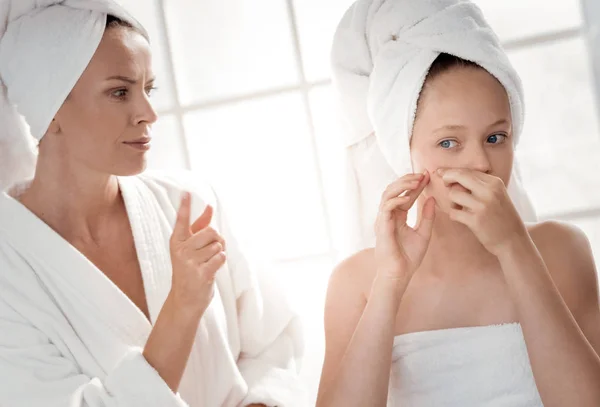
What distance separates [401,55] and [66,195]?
0.68 m

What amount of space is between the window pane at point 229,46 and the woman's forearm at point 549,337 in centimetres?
81

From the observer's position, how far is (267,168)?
1.84 m

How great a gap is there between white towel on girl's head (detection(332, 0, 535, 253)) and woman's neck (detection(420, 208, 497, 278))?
134mm

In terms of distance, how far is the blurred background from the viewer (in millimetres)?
1699

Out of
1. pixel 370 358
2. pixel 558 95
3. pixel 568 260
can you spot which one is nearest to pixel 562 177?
pixel 558 95

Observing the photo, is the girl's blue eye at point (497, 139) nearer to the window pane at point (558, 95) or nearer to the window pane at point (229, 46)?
the window pane at point (558, 95)

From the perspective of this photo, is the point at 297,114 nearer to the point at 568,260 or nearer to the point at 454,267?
the point at 454,267

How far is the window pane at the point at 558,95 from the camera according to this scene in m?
1.69

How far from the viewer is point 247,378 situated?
148 centimetres

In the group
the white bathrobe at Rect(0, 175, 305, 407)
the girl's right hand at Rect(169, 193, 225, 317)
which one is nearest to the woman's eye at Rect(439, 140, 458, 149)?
the girl's right hand at Rect(169, 193, 225, 317)

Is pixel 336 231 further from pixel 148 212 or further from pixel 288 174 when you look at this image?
pixel 148 212

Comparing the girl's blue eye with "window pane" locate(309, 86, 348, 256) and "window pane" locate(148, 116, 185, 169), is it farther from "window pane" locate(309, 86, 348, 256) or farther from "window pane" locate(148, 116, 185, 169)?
"window pane" locate(148, 116, 185, 169)

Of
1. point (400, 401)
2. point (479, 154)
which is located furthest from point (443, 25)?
point (400, 401)

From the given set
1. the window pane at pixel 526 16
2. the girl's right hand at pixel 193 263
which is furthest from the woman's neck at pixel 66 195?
the window pane at pixel 526 16
